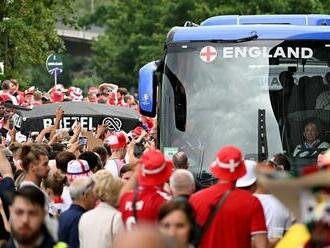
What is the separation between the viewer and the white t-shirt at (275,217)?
11531 mm

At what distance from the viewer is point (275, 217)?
1160 cm

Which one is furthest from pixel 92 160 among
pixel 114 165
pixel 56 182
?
pixel 56 182

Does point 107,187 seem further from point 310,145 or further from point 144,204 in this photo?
point 310,145

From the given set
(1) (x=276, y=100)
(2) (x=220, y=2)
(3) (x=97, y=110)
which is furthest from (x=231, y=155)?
(2) (x=220, y=2)

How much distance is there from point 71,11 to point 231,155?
1115 inches

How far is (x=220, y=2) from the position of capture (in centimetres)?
5166

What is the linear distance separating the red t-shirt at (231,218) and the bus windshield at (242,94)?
19.1 feet

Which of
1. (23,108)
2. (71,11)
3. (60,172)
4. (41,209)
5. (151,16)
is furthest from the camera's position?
(151,16)

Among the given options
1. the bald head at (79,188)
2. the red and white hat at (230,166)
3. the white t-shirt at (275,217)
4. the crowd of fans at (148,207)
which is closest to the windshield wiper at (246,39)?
the crowd of fans at (148,207)

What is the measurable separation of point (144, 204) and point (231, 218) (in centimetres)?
70

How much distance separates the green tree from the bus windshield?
1778 cm

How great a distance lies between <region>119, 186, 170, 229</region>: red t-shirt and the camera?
1053 cm

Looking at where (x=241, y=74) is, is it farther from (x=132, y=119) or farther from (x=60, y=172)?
(x=132, y=119)

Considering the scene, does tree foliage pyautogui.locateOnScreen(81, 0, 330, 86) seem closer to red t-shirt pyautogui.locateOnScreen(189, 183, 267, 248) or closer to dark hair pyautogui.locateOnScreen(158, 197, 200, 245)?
red t-shirt pyautogui.locateOnScreen(189, 183, 267, 248)
